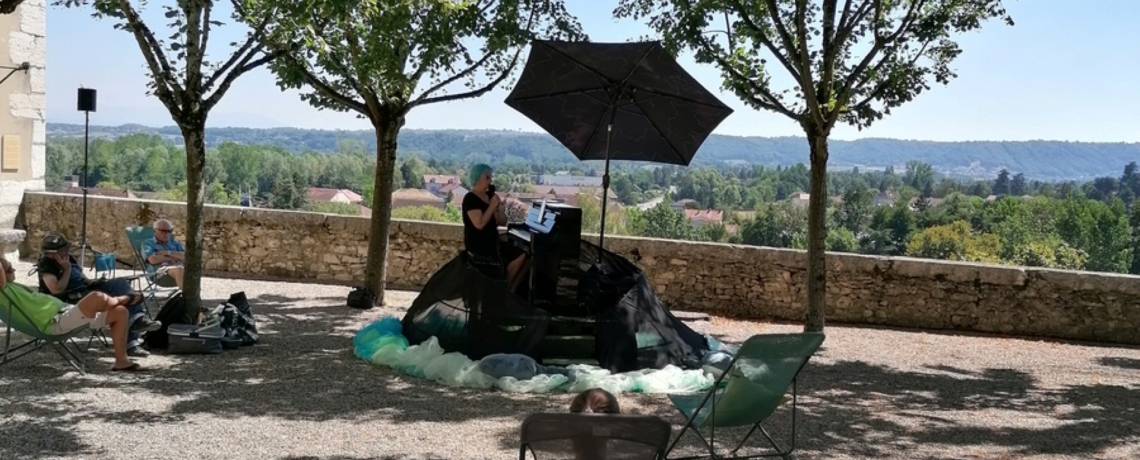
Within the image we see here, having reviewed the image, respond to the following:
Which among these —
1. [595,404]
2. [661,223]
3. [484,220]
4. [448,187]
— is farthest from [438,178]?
[595,404]

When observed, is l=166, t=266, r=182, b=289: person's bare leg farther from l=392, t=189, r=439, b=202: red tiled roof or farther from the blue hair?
l=392, t=189, r=439, b=202: red tiled roof

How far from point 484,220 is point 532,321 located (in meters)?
0.93

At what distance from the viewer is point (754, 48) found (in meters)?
9.45

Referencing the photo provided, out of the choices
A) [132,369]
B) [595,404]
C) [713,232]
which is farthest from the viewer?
[713,232]

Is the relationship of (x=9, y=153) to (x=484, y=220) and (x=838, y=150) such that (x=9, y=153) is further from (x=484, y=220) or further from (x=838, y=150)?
(x=838, y=150)

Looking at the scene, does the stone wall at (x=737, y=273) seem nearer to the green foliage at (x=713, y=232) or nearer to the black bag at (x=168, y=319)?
the green foliage at (x=713, y=232)

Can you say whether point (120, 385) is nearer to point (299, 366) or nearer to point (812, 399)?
point (299, 366)

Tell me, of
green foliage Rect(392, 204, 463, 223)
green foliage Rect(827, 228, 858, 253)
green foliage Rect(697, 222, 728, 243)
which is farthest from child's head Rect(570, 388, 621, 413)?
green foliage Rect(827, 228, 858, 253)

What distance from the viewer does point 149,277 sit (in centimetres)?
930

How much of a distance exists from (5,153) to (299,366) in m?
7.83

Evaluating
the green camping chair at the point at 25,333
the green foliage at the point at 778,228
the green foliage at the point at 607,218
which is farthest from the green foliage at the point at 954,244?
the green camping chair at the point at 25,333

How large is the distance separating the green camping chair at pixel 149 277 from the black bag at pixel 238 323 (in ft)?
4.13

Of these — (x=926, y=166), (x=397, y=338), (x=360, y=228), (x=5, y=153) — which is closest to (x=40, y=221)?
(x=5, y=153)

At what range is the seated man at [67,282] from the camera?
6.84 meters
